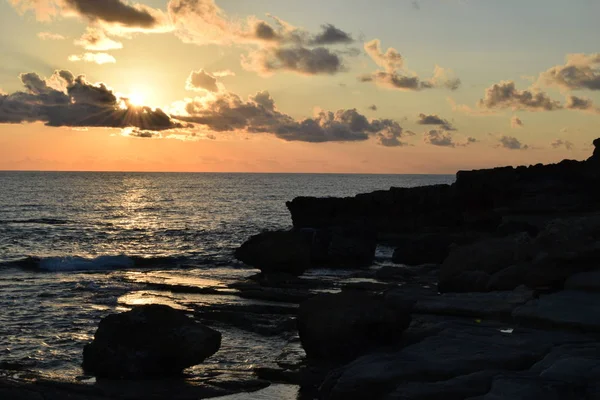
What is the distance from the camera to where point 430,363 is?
34.3 ft

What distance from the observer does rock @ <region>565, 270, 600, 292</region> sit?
1521cm

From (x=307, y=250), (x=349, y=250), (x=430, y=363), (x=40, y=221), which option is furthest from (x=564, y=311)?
(x=40, y=221)

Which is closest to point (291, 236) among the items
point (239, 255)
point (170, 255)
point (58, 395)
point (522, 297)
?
point (239, 255)

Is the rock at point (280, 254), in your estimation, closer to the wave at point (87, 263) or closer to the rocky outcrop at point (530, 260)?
the wave at point (87, 263)

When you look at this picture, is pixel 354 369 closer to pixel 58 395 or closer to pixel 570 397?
pixel 570 397

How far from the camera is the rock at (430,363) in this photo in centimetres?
1001

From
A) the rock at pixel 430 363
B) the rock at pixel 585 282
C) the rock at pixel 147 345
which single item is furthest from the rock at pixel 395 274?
the rock at pixel 430 363

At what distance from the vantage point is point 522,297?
51.1ft

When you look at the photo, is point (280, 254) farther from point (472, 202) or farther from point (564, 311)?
point (472, 202)

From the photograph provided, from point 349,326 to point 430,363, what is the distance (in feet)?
10.8

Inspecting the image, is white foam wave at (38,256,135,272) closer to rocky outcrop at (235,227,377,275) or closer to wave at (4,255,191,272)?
wave at (4,255,191,272)

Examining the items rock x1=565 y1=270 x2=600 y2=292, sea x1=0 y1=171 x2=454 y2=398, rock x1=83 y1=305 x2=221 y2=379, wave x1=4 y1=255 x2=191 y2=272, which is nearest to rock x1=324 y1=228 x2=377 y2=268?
sea x1=0 y1=171 x2=454 y2=398

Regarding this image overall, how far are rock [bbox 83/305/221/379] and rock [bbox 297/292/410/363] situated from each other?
227cm

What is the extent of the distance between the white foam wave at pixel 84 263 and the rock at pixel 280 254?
29.2ft
